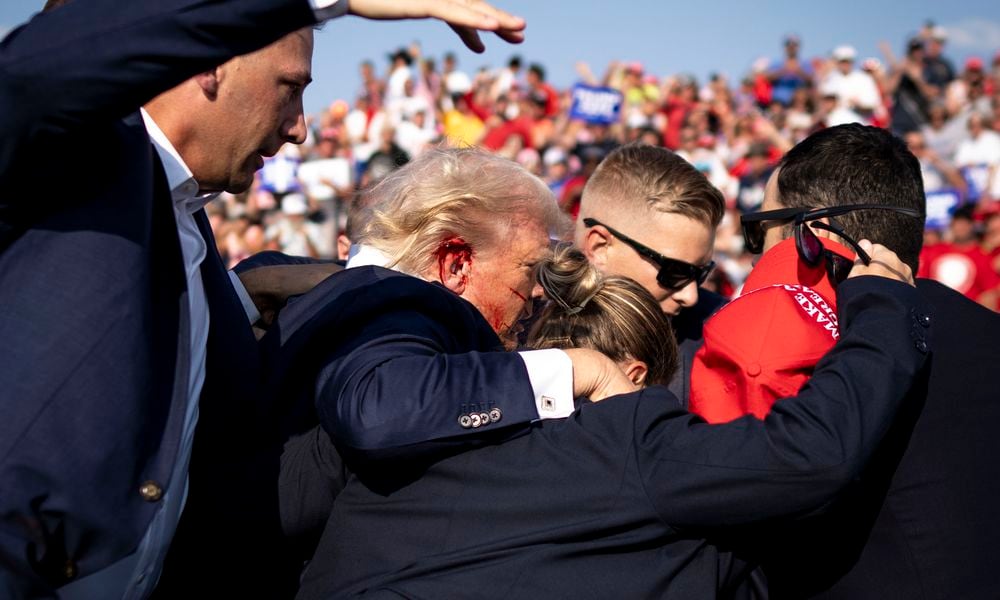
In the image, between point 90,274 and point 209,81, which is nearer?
point 90,274

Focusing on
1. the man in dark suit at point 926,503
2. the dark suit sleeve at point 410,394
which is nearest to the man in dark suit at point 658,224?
the man in dark suit at point 926,503

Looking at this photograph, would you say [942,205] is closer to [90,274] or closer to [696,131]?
[696,131]

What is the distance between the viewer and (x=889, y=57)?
15.4 meters

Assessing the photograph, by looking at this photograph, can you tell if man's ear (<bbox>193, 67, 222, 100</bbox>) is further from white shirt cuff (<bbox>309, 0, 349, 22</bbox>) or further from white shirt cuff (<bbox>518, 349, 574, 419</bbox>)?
white shirt cuff (<bbox>518, 349, 574, 419</bbox>)

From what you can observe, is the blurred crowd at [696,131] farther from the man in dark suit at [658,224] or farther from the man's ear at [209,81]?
the man's ear at [209,81]

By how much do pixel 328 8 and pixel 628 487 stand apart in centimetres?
100

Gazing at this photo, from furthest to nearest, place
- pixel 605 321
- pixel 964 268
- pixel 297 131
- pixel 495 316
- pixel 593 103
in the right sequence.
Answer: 1. pixel 593 103
2. pixel 964 268
3. pixel 495 316
4. pixel 605 321
5. pixel 297 131

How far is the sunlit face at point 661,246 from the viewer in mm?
3873

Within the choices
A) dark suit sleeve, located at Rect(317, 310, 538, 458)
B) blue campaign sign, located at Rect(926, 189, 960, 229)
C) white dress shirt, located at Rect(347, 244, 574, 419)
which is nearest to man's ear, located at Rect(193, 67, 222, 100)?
dark suit sleeve, located at Rect(317, 310, 538, 458)

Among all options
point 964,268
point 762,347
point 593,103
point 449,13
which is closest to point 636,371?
point 762,347

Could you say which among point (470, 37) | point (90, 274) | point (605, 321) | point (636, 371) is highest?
point (470, 37)

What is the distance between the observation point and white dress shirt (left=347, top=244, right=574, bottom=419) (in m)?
2.12

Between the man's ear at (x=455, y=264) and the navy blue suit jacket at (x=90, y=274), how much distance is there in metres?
0.89

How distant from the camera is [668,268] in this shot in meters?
3.90
